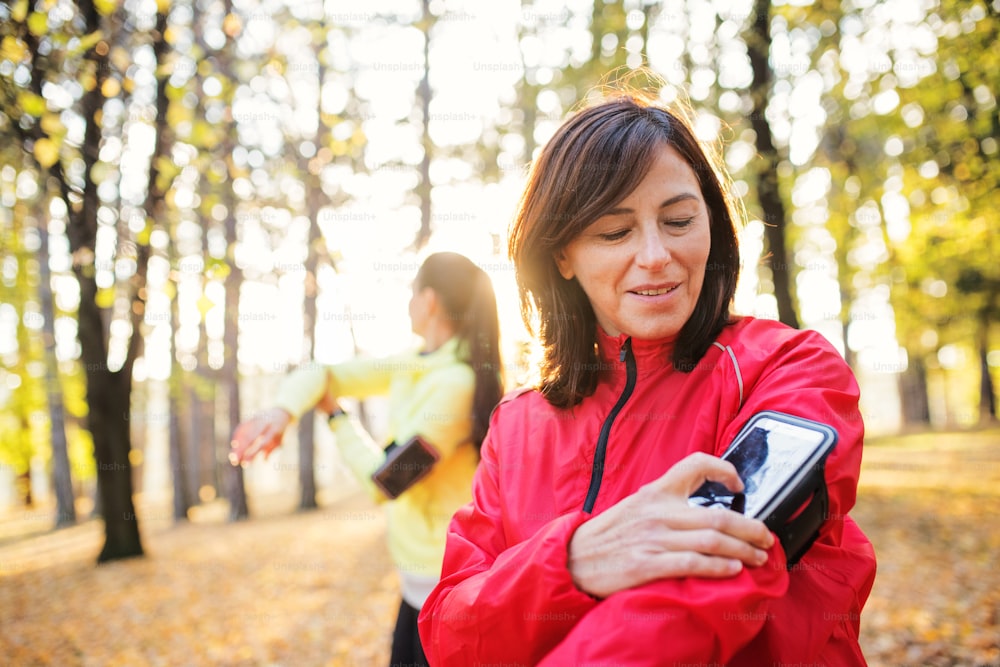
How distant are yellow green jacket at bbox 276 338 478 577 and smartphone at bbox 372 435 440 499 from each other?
6 cm

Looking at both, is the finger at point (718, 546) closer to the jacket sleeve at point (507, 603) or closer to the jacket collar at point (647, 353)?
the jacket sleeve at point (507, 603)

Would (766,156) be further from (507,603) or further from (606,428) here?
(507,603)

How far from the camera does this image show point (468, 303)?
3.05 meters

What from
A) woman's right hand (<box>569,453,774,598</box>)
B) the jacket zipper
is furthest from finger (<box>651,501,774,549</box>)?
the jacket zipper

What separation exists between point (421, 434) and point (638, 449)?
4.66 feet

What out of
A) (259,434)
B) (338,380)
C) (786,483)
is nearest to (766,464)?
(786,483)

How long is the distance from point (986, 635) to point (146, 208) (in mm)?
8672

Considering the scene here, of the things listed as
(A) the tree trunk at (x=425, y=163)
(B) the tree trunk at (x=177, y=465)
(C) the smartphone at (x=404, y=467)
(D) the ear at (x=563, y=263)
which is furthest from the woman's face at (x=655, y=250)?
(B) the tree trunk at (x=177, y=465)

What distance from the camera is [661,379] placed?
1.42 m

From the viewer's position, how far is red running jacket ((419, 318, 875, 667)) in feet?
3.10

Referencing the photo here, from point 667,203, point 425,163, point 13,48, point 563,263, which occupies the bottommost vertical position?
point 563,263

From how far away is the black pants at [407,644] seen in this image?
268cm

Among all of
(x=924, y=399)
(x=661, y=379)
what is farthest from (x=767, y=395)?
(x=924, y=399)

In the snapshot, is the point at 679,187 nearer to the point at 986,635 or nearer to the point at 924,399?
the point at 986,635
